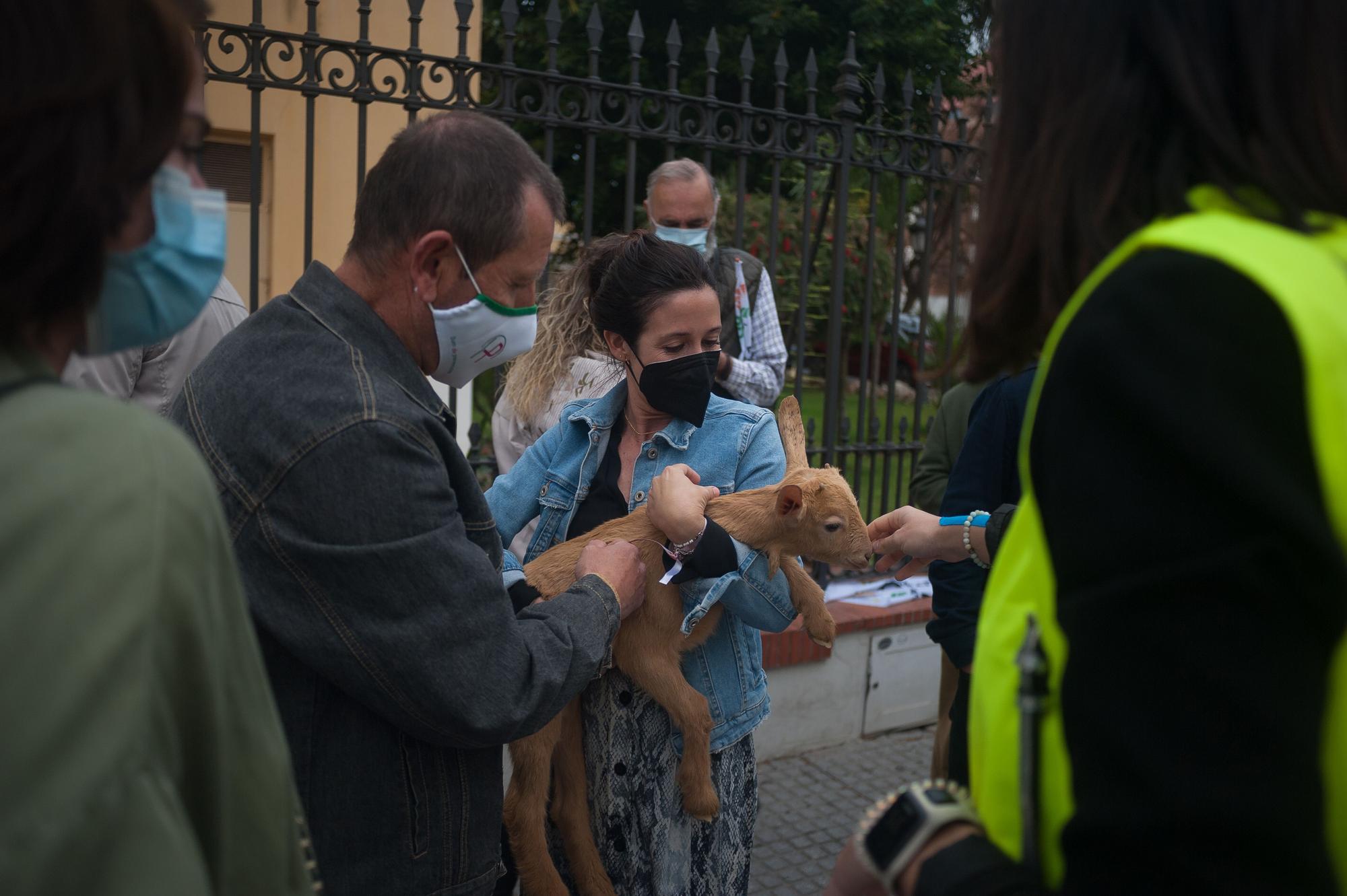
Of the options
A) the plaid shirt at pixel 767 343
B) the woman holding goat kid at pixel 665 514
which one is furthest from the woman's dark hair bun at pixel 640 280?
the plaid shirt at pixel 767 343

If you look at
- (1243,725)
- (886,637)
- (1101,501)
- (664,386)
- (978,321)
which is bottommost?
(886,637)

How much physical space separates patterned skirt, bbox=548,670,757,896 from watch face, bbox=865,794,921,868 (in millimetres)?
1442

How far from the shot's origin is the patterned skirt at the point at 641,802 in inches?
102

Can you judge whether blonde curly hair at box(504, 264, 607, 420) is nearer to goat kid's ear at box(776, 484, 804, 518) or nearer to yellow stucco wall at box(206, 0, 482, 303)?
goat kid's ear at box(776, 484, 804, 518)

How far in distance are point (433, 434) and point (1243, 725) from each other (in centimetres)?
134

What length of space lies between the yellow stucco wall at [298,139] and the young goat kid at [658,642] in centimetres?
580

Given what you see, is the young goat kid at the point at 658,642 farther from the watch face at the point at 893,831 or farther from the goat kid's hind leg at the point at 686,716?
the watch face at the point at 893,831

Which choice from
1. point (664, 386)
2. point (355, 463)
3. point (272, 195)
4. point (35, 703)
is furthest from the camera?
point (272, 195)

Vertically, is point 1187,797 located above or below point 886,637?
above

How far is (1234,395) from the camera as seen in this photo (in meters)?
0.84

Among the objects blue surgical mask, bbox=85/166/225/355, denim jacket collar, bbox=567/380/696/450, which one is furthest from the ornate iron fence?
blue surgical mask, bbox=85/166/225/355

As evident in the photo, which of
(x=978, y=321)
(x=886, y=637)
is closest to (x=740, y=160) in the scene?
(x=886, y=637)

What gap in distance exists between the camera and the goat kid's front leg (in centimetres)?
245

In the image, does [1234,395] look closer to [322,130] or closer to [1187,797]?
[1187,797]
